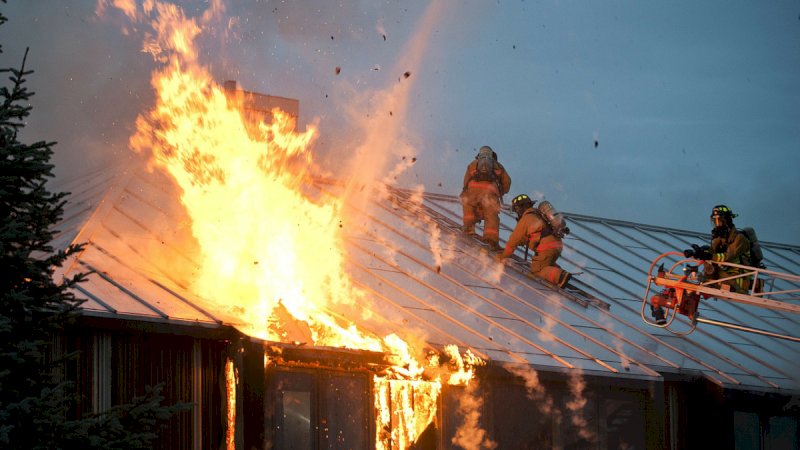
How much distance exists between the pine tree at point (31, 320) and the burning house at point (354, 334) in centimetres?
245

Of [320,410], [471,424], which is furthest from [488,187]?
[320,410]

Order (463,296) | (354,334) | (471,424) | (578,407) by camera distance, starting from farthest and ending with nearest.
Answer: (463,296) → (578,407) → (471,424) → (354,334)

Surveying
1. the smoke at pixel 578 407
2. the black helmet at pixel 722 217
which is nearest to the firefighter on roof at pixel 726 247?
the black helmet at pixel 722 217

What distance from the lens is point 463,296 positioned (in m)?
18.4

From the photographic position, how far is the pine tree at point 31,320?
9.20 metres

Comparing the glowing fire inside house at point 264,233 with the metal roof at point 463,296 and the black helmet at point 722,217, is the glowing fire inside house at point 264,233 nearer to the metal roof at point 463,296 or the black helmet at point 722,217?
the metal roof at point 463,296

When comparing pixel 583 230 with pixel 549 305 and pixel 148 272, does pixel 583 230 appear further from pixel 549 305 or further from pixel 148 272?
pixel 148 272

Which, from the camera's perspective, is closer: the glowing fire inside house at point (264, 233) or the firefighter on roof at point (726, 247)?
the glowing fire inside house at point (264, 233)

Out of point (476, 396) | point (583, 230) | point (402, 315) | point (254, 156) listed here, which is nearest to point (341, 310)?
point (402, 315)

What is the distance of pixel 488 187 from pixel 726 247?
16.0ft

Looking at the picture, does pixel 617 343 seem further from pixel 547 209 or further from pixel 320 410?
pixel 320 410

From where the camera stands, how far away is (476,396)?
52.2ft

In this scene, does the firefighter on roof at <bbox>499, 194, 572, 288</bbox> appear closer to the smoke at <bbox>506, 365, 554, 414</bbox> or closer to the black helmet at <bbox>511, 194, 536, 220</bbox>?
the black helmet at <bbox>511, 194, 536, 220</bbox>

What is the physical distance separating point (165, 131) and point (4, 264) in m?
9.56
